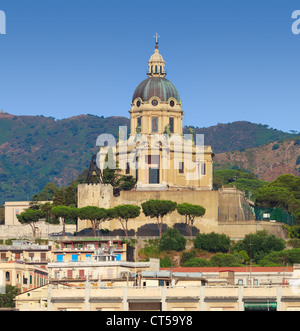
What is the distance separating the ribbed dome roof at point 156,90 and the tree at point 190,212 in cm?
1899

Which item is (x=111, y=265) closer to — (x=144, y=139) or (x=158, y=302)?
(x=158, y=302)

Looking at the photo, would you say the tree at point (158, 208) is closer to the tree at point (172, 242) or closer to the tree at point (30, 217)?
the tree at point (172, 242)

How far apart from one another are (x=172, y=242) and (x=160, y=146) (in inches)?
619

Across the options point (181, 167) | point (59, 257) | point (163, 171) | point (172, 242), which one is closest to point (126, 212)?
point (172, 242)

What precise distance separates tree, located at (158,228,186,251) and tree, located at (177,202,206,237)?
11.7 feet

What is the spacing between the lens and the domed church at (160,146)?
4621 inches

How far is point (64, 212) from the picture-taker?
112 metres

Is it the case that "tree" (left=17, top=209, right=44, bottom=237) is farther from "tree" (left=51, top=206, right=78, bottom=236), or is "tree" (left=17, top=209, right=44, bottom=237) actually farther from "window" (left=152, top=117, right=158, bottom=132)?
"window" (left=152, top=117, right=158, bottom=132)

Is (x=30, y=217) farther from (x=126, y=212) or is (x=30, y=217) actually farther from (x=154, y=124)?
(x=154, y=124)

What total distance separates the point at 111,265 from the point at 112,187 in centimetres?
3793

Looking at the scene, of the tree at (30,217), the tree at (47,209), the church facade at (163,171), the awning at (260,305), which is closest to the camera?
the awning at (260,305)

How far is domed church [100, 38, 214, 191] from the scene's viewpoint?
385 feet

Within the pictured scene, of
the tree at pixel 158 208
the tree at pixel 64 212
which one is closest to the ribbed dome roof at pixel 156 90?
the tree at pixel 158 208
